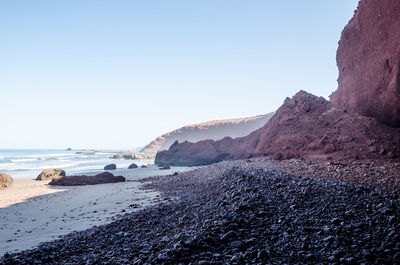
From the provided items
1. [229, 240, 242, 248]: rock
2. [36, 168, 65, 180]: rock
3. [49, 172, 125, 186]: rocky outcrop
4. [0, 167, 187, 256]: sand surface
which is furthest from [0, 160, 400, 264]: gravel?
[36, 168, 65, 180]: rock

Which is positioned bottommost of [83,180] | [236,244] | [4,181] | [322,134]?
[83,180]

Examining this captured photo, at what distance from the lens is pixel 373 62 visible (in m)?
12.4

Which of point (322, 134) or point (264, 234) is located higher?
point (322, 134)

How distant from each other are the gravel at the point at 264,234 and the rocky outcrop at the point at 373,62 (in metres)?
8.25

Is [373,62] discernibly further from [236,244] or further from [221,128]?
[221,128]

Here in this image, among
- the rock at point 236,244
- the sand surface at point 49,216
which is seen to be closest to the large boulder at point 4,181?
the sand surface at point 49,216

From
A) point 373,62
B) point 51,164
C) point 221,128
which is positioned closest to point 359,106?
point 373,62

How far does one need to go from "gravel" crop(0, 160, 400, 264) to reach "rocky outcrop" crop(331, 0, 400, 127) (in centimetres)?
825

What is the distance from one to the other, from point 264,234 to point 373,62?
42.1 feet

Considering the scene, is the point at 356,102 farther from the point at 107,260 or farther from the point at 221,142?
the point at 221,142

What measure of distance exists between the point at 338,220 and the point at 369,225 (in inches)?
17.9

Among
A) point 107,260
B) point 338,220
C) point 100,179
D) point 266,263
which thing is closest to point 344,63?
point 338,220

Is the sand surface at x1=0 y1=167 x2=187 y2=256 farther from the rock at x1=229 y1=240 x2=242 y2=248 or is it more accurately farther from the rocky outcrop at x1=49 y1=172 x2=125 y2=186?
the rocky outcrop at x1=49 y1=172 x2=125 y2=186

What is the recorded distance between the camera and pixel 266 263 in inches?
125
